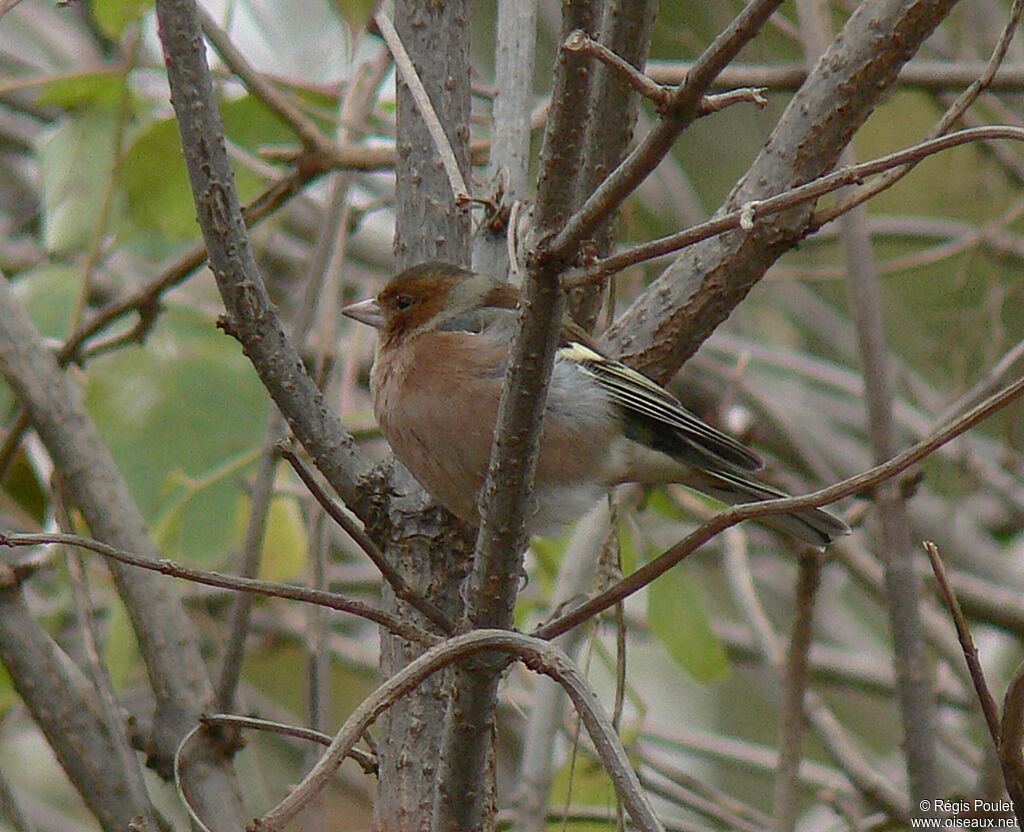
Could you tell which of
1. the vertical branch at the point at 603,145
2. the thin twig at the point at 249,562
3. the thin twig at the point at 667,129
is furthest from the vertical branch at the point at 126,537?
the thin twig at the point at 667,129

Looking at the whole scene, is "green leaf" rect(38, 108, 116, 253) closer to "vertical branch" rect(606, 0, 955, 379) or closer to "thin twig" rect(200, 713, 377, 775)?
"vertical branch" rect(606, 0, 955, 379)

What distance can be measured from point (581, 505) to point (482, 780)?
128cm

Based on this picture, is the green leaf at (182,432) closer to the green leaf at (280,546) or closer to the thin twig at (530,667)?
the green leaf at (280,546)

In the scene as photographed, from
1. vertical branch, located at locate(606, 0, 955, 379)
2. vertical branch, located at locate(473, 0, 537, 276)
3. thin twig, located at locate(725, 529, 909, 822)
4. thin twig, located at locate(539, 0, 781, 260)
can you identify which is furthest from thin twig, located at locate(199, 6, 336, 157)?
thin twig, located at locate(725, 529, 909, 822)

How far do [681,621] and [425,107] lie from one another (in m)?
1.77

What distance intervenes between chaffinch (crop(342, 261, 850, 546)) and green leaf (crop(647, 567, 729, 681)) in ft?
1.20

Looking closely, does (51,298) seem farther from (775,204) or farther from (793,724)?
(775,204)

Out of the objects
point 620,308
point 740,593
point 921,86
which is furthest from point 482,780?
point 620,308

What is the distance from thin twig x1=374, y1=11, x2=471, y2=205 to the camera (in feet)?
8.48

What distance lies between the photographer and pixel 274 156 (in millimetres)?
3447

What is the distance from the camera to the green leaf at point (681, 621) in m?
3.78

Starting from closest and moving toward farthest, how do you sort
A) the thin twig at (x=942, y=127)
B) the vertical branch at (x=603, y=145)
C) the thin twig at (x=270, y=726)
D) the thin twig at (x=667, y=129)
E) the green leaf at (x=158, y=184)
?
1. the thin twig at (x=667, y=129)
2. the thin twig at (x=270, y=726)
3. the thin twig at (x=942, y=127)
4. the vertical branch at (x=603, y=145)
5. the green leaf at (x=158, y=184)

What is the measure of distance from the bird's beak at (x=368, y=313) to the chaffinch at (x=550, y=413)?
14cm

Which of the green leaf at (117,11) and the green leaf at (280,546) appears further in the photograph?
the green leaf at (280,546)
